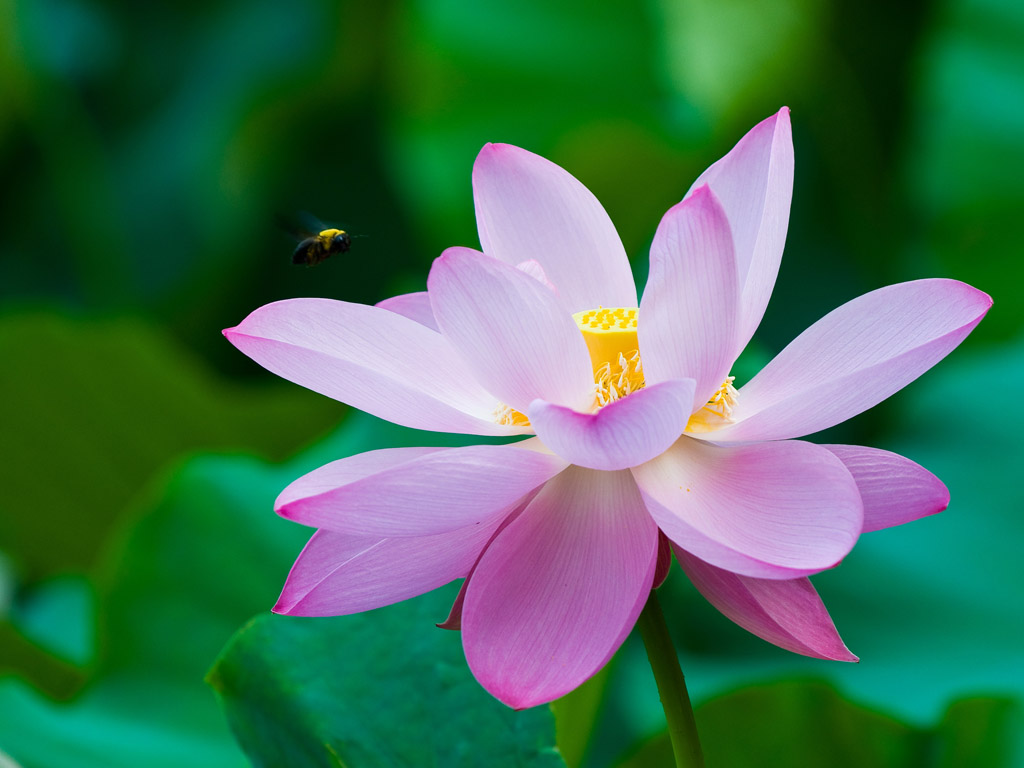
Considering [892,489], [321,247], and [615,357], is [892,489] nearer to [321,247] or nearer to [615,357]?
[615,357]

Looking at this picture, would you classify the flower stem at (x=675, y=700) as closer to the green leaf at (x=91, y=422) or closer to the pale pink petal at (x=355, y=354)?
the pale pink petal at (x=355, y=354)

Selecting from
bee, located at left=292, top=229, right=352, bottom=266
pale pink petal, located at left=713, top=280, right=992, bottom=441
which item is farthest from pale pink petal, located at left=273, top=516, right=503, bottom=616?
bee, located at left=292, top=229, right=352, bottom=266

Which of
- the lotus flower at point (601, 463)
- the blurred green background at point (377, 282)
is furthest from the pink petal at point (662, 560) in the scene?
the blurred green background at point (377, 282)

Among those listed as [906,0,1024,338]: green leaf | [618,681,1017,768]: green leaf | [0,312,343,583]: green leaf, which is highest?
[906,0,1024,338]: green leaf

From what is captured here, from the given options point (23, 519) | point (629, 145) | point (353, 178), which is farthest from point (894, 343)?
point (353, 178)

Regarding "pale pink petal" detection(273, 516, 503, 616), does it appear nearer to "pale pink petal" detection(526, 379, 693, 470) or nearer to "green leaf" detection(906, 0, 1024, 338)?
"pale pink petal" detection(526, 379, 693, 470)
